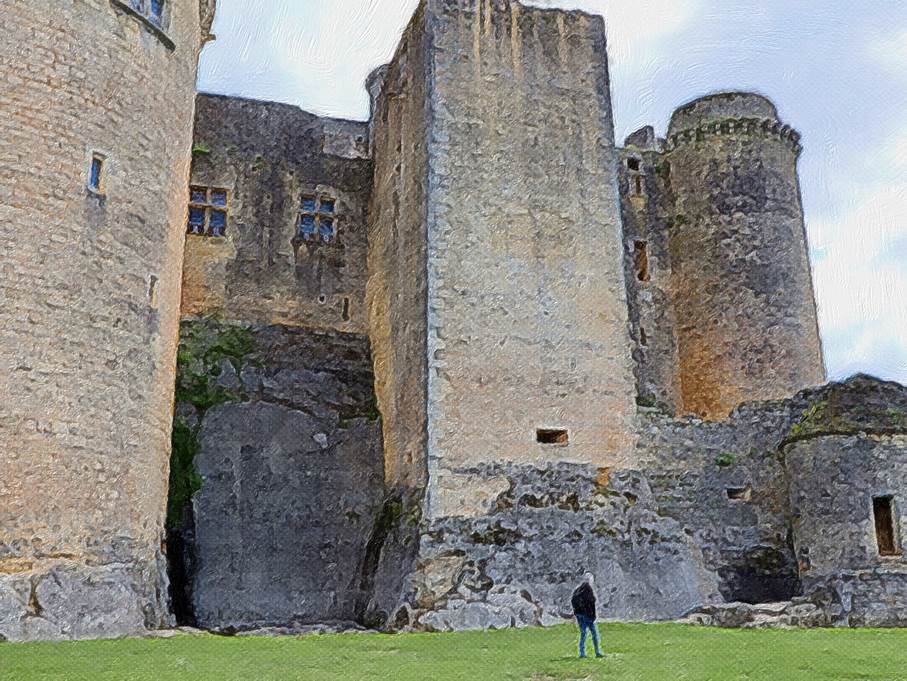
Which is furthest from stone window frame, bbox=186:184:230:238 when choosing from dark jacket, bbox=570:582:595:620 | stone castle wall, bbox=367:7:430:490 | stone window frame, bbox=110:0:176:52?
dark jacket, bbox=570:582:595:620

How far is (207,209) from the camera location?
2038 cm

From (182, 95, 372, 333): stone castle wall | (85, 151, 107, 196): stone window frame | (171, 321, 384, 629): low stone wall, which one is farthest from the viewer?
(182, 95, 372, 333): stone castle wall

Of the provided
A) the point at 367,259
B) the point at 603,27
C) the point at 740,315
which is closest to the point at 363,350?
the point at 367,259

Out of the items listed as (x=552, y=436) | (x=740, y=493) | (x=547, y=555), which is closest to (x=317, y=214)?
(x=552, y=436)

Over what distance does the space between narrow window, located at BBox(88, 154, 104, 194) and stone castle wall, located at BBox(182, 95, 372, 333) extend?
5.81 m

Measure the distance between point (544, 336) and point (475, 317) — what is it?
1.24m

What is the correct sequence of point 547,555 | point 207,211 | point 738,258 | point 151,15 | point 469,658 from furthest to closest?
point 738,258 < point 207,211 < point 547,555 < point 151,15 < point 469,658

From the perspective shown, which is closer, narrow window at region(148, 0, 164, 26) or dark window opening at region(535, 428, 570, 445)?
narrow window at region(148, 0, 164, 26)

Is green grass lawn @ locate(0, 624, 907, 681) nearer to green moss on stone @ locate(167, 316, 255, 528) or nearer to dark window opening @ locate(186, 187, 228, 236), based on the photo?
green moss on stone @ locate(167, 316, 255, 528)

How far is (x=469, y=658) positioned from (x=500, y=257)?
8141 mm

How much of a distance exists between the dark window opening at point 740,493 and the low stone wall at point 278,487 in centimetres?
627

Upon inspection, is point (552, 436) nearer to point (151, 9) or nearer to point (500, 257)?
point (500, 257)

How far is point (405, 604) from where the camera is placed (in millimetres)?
14789

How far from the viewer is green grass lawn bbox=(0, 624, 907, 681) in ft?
29.9
